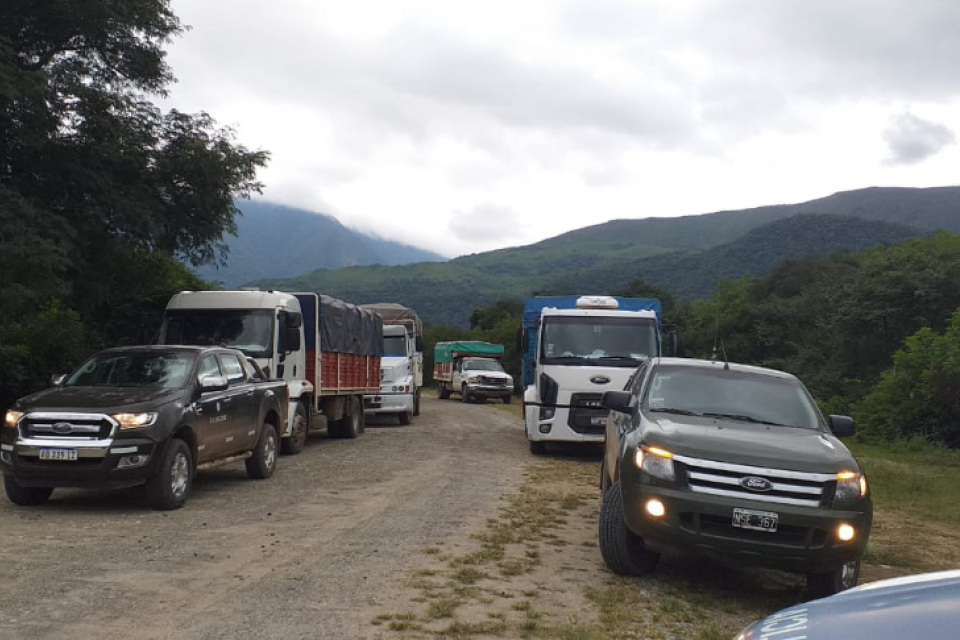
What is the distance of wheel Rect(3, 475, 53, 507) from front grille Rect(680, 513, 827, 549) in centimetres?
685

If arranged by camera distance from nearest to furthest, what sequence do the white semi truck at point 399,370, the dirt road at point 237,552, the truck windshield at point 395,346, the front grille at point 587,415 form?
the dirt road at point 237,552, the front grille at point 587,415, the white semi truck at point 399,370, the truck windshield at point 395,346

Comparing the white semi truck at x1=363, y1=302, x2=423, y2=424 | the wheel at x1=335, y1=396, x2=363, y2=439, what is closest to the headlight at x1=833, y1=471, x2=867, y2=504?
the wheel at x1=335, y1=396, x2=363, y2=439

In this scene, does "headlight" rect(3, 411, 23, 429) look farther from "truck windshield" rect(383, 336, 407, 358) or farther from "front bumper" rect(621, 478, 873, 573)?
"truck windshield" rect(383, 336, 407, 358)

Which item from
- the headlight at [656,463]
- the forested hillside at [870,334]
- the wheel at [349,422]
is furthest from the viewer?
the forested hillside at [870,334]

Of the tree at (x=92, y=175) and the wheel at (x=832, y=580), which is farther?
the tree at (x=92, y=175)

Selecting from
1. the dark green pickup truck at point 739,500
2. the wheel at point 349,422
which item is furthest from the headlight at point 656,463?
the wheel at point 349,422

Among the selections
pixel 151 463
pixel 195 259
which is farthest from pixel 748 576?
pixel 195 259

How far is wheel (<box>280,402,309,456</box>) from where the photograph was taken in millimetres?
15234

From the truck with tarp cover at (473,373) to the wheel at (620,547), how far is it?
32.1m

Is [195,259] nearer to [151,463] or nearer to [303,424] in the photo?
[303,424]

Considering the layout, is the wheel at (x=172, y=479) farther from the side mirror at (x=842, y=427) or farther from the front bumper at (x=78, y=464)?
the side mirror at (x=842, y=427)

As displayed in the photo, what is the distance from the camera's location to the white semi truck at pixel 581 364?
15.7 m

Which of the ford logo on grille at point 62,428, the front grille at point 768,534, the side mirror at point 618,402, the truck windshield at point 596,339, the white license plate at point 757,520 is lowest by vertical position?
the front grille at point 768,534

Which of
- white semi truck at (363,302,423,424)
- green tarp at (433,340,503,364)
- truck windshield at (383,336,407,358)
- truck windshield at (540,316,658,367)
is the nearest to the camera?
truck windshield at (540,316,658,367)
